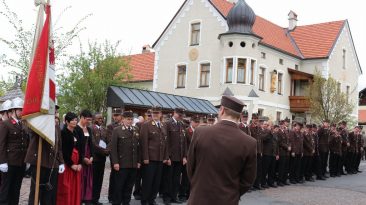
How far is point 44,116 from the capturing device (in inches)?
272

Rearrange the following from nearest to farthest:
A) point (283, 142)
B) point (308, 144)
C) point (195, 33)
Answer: point (283, 142) → point (308, 144) → point (195, 33)

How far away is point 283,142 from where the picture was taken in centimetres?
1369

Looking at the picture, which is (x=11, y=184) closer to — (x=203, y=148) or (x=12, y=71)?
(x=203, y=148)

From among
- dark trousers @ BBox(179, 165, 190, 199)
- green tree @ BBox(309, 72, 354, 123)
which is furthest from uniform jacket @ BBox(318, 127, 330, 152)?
green tree @ BBox(309, 72, 354, 123)

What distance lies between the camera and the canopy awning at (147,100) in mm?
17375

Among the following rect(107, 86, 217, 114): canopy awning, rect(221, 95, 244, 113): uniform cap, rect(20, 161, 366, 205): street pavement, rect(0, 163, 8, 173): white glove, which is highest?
rect(107, 86, 217, 114): canopy awning

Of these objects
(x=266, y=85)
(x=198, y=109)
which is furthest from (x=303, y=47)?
(x=198, y=109)

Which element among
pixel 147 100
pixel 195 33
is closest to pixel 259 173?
pixel 147 100

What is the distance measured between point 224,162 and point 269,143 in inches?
349

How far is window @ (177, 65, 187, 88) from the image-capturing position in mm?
32250

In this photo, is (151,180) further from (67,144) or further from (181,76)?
(181,76)

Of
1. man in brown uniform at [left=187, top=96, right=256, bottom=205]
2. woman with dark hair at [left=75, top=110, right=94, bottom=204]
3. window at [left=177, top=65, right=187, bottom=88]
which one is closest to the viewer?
man in brown uniform at [left=187, top=96, right=256, bottom=205]

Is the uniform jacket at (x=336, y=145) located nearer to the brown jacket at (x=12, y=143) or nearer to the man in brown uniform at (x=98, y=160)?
the man in brown uniform at (x=98, y=160)

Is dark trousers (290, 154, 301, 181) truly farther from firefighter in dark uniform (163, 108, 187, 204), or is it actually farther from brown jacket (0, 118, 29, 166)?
brown jacket (0, 118, 29, 166)
